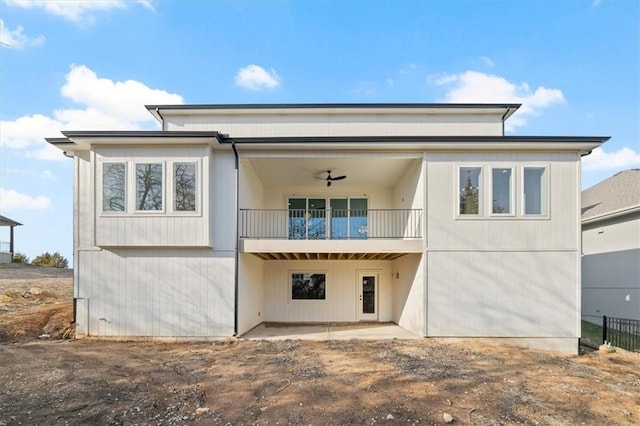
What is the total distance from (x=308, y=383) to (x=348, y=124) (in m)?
8.38

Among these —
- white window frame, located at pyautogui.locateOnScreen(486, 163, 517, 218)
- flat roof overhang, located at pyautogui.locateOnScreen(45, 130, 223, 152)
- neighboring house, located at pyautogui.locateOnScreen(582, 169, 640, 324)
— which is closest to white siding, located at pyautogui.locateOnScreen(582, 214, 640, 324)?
neighboring house, located at pyautogui.locateOnScreen(582, 169, 640, 324)

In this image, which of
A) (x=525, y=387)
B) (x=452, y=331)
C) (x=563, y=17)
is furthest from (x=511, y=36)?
(x=525, y=387)

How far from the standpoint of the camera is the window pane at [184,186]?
351 inches

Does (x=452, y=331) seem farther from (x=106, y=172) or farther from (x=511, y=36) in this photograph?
(x=511, y=36)

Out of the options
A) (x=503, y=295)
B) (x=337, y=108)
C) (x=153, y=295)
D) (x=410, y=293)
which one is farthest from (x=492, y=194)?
(x=153, y=295)

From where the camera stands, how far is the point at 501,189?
30.2 feet

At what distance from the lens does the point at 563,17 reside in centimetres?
1166

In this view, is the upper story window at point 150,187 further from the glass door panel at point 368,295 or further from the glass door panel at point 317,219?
the glass door panel at point 368,295

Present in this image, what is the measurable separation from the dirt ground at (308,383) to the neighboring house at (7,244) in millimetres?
20919

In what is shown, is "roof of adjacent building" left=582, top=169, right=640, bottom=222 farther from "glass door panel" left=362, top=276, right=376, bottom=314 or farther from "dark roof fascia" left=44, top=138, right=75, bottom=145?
"dark roof fascia" left=44, top=138, right=75, bottom=145

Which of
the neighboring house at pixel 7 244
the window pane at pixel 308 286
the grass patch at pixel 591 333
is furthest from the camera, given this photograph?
the neighboring house at pixel 7 244

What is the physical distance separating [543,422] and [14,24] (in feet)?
44.5

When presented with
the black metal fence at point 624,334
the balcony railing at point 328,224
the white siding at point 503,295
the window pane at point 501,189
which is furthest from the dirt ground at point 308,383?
the balcony railing at point 328,224

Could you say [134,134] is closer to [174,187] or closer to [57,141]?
[174,187]
